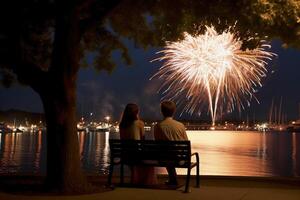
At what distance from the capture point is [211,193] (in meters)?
9.60

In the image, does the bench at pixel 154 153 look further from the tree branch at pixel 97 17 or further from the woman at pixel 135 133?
the tree branch at pixel 97 17

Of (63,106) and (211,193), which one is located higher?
(63,106)

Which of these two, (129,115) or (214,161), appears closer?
(129,115)

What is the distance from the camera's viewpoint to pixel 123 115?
34.8ft

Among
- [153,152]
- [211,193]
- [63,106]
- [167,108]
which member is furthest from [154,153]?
[63,106]

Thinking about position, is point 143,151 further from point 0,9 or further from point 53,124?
point 0,9

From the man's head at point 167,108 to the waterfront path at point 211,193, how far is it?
1.43 metres

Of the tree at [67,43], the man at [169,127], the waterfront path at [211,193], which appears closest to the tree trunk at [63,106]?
the tree at [67,43]

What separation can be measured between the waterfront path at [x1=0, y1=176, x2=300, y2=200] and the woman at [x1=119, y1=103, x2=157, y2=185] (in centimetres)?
48

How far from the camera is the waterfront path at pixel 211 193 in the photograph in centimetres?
899

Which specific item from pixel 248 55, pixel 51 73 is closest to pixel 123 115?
pixel 51 73

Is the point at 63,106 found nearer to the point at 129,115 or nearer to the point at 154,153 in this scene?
the point at 129,115

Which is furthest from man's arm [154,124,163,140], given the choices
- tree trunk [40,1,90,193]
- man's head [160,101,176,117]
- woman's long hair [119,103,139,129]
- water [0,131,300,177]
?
water [0,131,300,177]

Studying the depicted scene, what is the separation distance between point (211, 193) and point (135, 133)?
1952 millimetres
